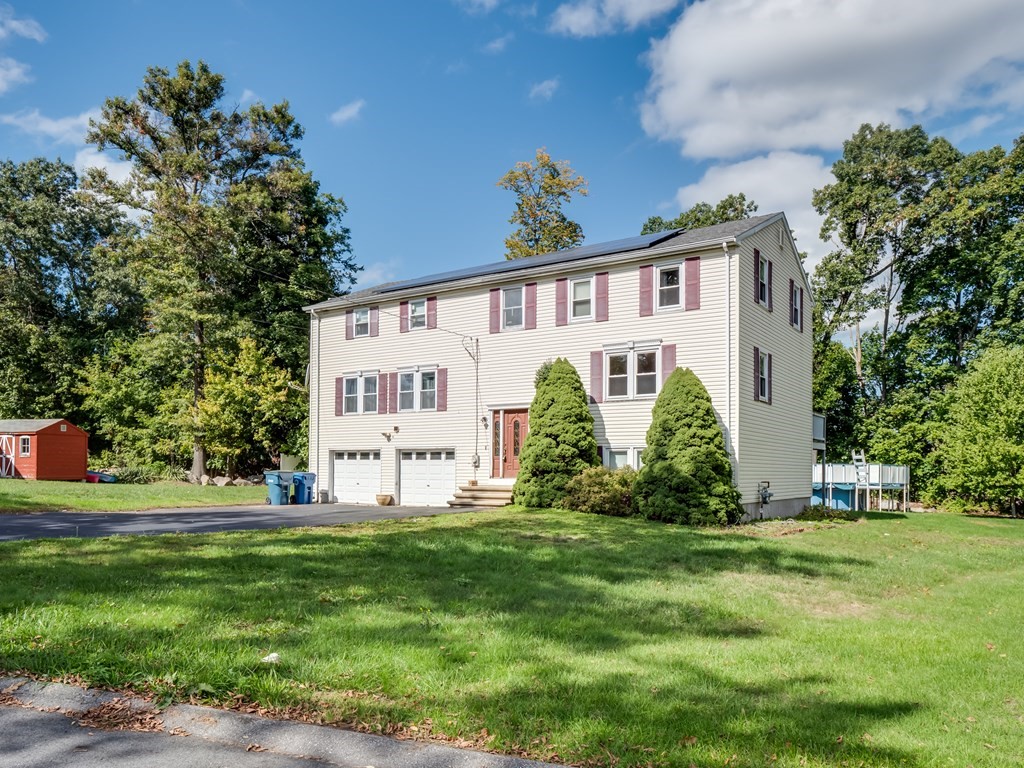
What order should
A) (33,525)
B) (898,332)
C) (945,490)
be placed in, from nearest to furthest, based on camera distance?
(33,525) < (945,490) < (898,332)

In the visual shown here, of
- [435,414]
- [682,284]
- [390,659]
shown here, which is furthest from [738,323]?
[390,659]

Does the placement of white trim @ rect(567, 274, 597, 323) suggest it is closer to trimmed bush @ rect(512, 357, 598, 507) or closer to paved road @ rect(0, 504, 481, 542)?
trimmed bush @ rect(512, 357, 598, 507)

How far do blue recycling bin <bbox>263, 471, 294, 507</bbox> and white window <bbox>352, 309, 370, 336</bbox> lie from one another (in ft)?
17.6

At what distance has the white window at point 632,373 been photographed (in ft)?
60.4

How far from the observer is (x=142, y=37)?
17078mm

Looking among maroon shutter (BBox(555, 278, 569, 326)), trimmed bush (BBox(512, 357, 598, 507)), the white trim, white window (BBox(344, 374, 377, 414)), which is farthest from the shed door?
the white trim

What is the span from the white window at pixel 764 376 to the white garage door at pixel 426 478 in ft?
29.4

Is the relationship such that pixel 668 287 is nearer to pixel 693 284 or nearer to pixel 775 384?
pixel 693 284

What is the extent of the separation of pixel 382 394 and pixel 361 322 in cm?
277

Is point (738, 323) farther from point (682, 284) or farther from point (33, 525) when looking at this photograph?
point (33, 525)

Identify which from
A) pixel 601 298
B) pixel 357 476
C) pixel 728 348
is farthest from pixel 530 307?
pixel 357 476

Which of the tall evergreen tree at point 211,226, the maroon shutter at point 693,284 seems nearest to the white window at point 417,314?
the maroon shutter at point 693,284

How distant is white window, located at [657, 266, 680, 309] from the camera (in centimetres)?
1839

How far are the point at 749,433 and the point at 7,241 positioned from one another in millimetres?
40445
